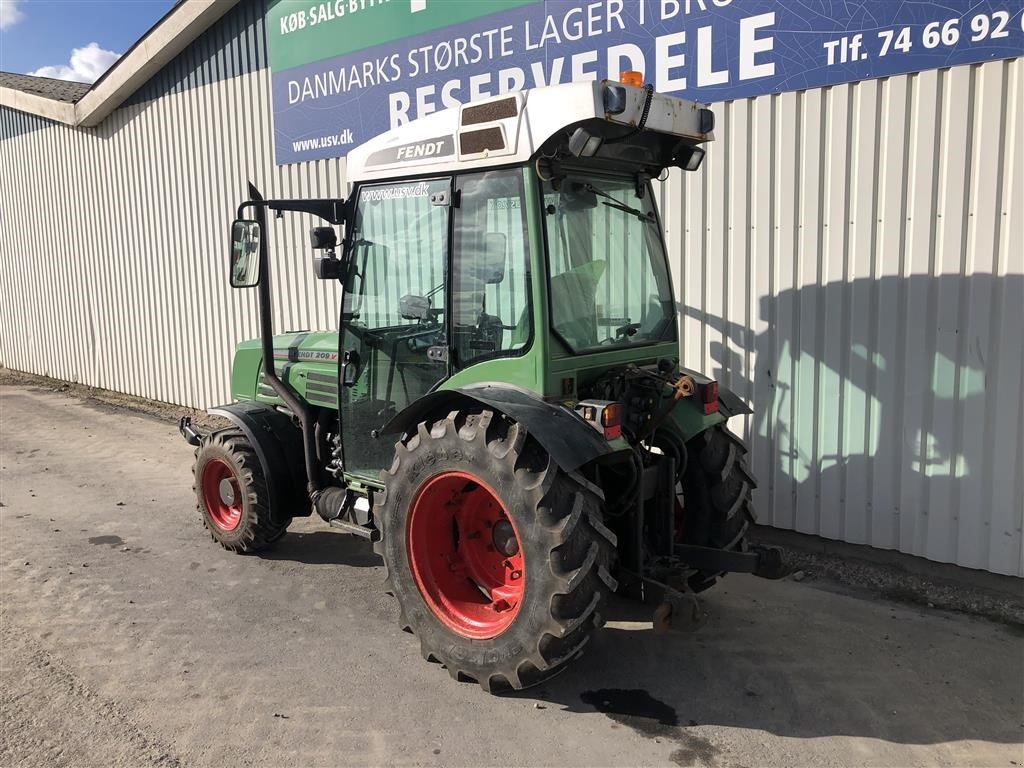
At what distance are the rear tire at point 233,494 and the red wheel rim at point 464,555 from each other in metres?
1.74

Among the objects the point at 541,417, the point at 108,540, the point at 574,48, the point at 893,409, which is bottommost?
the point at 108,540

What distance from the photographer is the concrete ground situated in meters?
3.33

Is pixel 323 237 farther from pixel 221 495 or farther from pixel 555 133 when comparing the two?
pixel 221 495

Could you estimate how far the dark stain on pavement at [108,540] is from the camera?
5828mm

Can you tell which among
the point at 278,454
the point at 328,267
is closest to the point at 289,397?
the point at 278,454

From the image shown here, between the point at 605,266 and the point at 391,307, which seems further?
the point at 391,307

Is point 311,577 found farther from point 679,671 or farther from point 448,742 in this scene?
point 679,671

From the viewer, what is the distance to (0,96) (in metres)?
13.3

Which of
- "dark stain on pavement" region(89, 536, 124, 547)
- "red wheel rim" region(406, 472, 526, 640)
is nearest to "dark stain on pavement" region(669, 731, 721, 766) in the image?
"red wheel rim" region(406, 472, 526, 640)

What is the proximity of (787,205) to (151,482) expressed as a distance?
589 cm

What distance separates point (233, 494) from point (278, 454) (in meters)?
0.47

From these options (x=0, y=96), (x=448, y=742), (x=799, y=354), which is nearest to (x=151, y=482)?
(x=448, y=742)

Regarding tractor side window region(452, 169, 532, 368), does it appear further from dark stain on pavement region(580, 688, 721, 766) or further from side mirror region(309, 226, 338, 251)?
dark stain on pavement region(580, 688, 721, 766)

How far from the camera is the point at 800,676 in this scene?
388 cm
